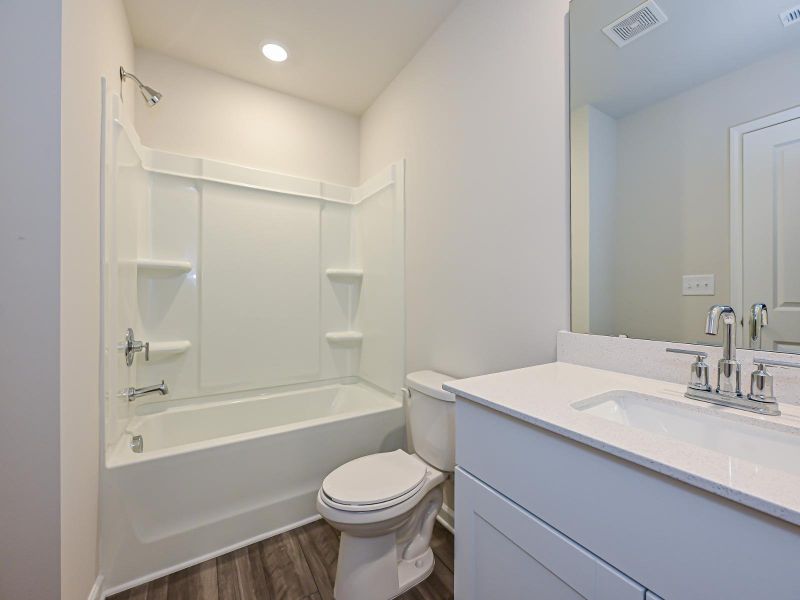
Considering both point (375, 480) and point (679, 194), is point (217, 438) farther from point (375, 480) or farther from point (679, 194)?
point (679, 194)

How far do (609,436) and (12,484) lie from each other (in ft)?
4.89

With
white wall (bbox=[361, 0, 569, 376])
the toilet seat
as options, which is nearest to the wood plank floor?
the toilet seat

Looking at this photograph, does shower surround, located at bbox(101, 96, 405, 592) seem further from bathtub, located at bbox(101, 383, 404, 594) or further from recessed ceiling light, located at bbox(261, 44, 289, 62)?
recessed ceiling light, located at bbox(261, 44, 289, 62)

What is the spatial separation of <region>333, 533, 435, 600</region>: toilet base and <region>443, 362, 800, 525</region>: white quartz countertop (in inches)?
31.8

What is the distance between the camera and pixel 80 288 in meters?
1.11

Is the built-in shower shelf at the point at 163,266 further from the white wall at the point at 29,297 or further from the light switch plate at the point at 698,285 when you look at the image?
the light switch plate at the point at 698,285

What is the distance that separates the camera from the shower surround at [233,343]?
4.63 feet

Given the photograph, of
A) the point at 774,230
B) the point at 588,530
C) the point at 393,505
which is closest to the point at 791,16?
the point at 774,230

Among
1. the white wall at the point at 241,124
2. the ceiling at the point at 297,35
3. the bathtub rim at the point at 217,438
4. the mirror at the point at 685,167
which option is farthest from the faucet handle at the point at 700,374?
the white wall at the point at 241,124

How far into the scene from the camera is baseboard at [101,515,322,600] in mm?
1323

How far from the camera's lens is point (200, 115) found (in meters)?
2.14

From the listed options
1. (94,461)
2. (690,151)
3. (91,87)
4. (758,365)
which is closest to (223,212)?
(91,87)

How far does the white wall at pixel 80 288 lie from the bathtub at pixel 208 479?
0.11 meters

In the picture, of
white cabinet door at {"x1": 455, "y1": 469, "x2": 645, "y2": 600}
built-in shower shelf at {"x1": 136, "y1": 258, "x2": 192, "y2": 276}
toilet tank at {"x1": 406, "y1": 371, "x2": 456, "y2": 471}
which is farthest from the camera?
built-in shower shelf at {"x1": 136, "y1": 258, "x2": 192, "y2": 276}
